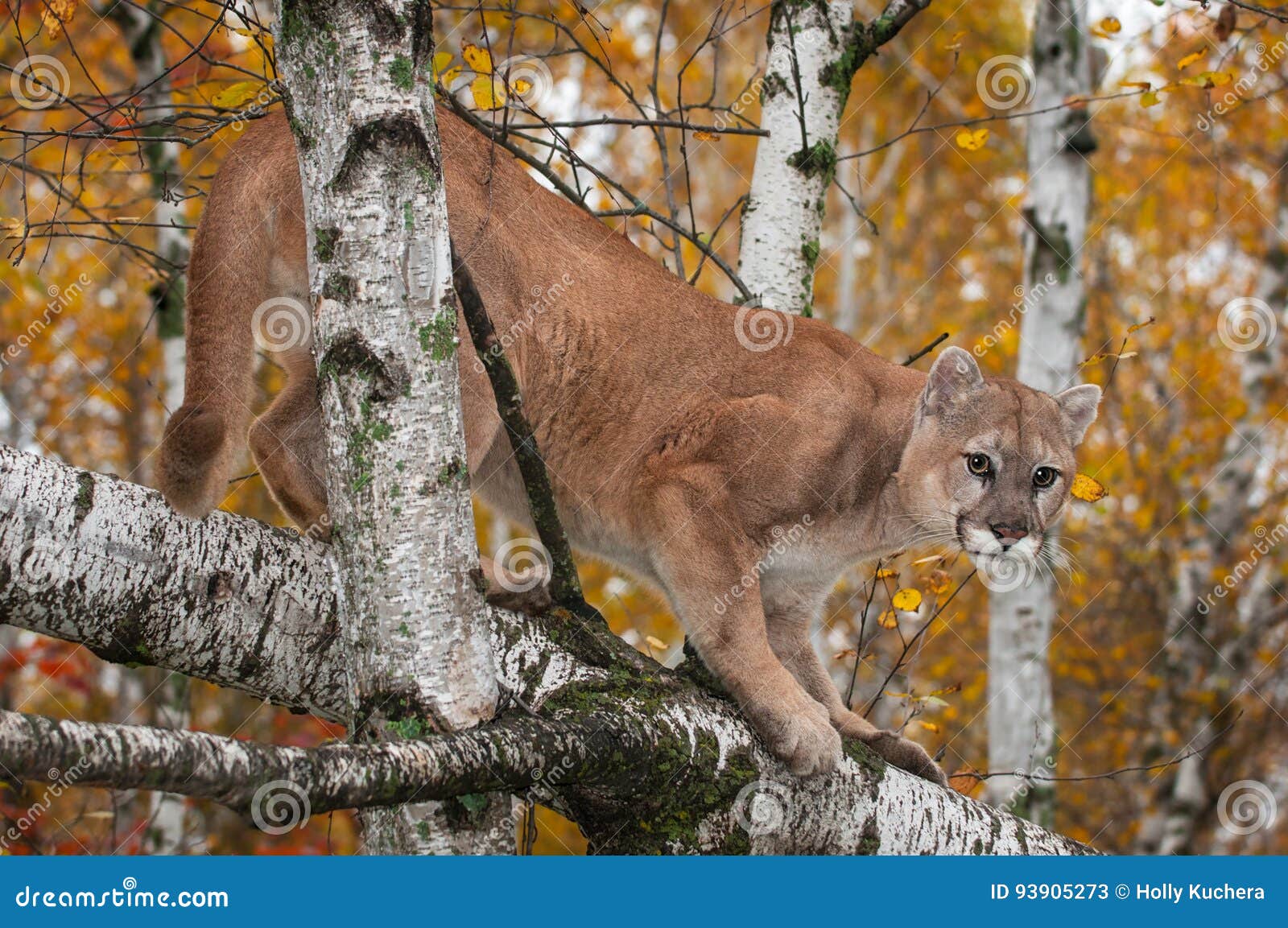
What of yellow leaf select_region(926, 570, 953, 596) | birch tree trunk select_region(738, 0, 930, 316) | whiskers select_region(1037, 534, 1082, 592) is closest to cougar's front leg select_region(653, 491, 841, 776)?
yellow leaf select_region(926, 570, 953, 596)

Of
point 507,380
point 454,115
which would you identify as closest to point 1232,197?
point 454,115

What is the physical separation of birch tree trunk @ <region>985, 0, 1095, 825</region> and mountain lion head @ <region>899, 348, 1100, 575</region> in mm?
2311

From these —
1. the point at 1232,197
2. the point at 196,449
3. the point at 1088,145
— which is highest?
the point at 1232,197

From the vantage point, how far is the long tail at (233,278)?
3904 mm

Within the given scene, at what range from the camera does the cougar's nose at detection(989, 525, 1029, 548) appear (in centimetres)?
468

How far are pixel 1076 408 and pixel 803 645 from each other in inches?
60.1

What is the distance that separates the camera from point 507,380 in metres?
3.45

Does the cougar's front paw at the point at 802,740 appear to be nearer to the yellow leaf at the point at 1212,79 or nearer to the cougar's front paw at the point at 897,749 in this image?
the cougar's front paw at the point at 897,749

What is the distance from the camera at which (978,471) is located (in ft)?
16.0

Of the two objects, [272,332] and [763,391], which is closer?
[272,332]

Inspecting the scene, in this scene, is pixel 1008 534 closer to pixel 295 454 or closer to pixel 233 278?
pixel 295 454

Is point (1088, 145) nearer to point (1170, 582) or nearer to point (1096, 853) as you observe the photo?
point (1096, 853)

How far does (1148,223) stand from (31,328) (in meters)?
12.4

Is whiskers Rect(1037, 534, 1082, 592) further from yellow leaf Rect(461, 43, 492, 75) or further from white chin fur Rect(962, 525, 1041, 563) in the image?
yellow leaf Rect(461, 43, 492, 75)
